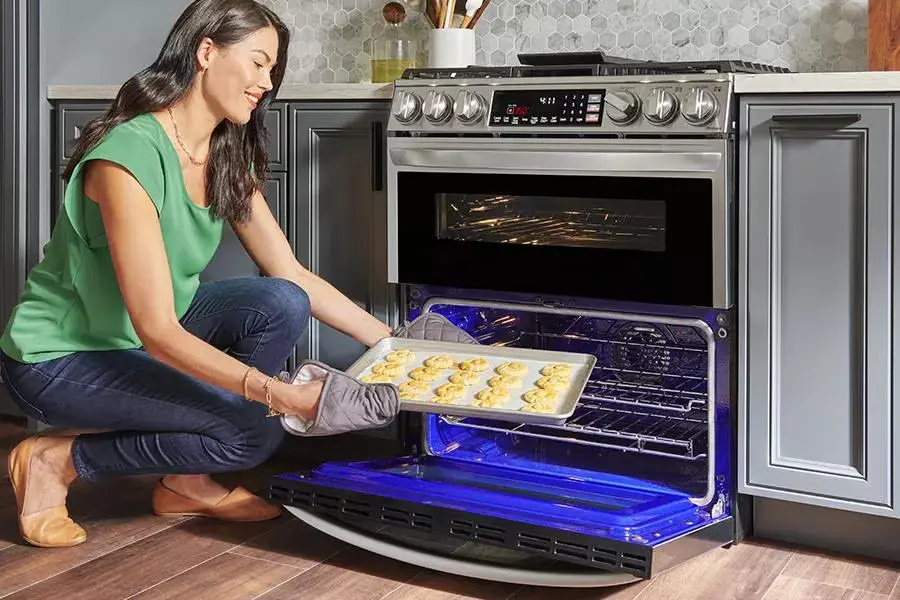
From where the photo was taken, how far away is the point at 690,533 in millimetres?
2303

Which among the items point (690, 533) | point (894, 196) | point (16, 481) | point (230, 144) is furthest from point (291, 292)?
point (894, 196)

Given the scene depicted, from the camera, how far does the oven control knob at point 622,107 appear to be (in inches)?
97.0

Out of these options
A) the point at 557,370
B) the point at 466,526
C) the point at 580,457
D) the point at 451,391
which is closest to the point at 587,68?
the point at 557,370

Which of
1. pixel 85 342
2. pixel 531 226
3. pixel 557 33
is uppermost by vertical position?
pixel 557 33

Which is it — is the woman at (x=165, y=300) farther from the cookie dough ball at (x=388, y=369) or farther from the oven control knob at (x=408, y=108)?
the oven control knob at (x=408, y=108)

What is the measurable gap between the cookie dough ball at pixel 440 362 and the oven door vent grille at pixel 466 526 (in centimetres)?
30

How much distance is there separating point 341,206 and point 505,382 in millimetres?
772

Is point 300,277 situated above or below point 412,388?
above

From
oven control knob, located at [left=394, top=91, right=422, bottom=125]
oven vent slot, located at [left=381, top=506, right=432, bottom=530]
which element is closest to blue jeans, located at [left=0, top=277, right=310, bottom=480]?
oven vent slot, located at [left=381, top=506, right=432, bottom=530]

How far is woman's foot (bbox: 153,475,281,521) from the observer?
107 inches

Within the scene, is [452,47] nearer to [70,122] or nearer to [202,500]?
[70,122]

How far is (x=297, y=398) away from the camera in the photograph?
2211 millimetres

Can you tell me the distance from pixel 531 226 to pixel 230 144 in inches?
26.2

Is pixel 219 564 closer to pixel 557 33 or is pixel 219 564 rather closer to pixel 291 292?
pixel 291 292
